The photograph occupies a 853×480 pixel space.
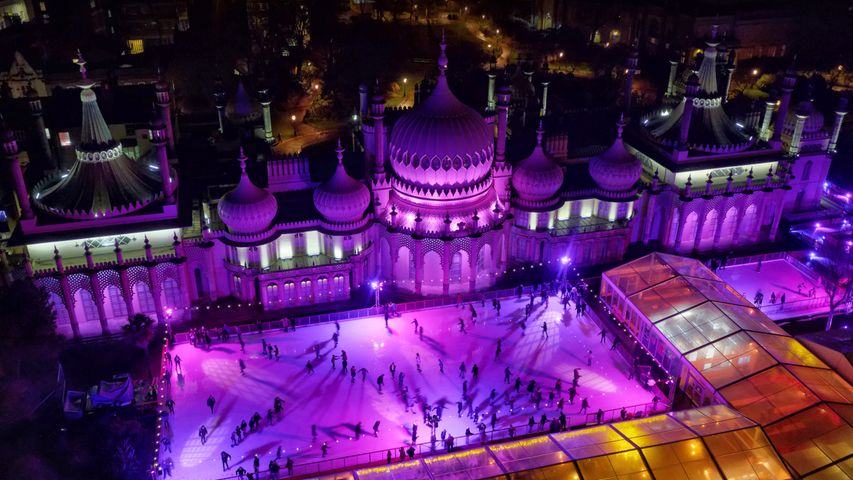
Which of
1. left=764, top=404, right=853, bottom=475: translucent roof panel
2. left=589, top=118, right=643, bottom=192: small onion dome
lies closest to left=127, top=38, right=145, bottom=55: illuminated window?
left=589, top=118, right=643, bottom=192: small onion dome

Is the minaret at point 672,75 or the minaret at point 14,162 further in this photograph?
the minaret at point 672,75

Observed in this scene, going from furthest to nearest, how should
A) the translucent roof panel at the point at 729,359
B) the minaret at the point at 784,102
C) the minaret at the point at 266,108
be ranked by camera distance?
the minaret at the point at 266,108 → the minaret at the point at 784,102 → the translucent roof panel at the point at 729,359

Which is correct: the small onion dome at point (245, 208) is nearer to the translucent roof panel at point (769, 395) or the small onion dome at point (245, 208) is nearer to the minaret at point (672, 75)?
the translucent roof panel at point (769, 395)

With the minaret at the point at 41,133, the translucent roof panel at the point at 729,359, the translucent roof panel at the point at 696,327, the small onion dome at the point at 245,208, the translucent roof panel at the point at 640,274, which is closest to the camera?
the translucent roof panel at the point at 729,359

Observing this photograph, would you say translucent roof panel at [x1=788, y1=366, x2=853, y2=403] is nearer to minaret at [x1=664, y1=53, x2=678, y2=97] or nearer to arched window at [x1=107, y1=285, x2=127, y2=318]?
minaret at [x1=664, y1=53, x2=678, y2=97]

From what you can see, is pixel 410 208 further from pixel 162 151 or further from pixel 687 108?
pixel 687 108

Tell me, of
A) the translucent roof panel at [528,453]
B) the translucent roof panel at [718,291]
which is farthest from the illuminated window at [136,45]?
the translucent roof panel at [528,453]

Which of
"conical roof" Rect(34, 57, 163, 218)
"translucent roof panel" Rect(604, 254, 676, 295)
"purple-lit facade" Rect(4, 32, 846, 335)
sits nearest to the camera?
"conical roof" Rect(34, 57, 163, 218)
